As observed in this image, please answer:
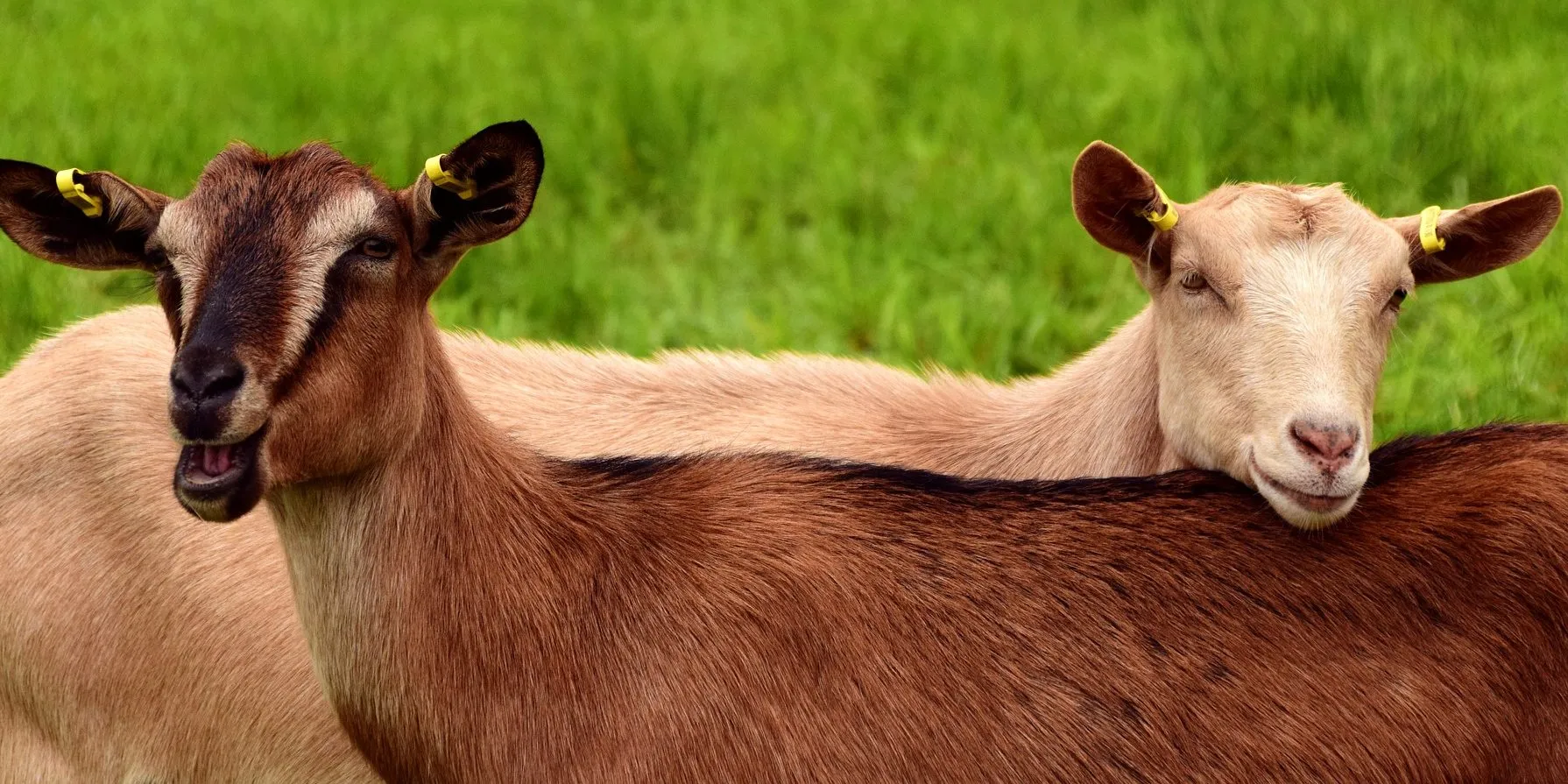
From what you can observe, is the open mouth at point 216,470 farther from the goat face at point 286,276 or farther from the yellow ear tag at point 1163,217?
the yellow ear tag at point 1163,217

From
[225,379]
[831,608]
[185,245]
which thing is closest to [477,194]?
[185,245]

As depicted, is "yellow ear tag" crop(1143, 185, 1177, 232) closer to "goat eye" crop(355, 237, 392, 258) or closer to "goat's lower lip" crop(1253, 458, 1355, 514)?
"goat's lower lip" crop(1253, 458, 1355, 514)

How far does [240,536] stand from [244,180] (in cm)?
133

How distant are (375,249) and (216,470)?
54 cm

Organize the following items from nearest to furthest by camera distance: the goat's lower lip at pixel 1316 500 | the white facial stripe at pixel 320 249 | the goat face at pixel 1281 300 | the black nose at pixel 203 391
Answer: the black nose at pixel 203 391 < the white facial stripe at pixel 320 249 < the goat's lower lip at pixel 1316 500 < the goat face at pixel 1281 300

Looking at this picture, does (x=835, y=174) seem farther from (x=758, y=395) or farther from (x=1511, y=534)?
(x=1511, y=534)

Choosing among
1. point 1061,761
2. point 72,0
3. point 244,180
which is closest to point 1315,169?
point 1061,761

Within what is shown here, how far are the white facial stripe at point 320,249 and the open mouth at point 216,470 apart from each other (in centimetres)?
17

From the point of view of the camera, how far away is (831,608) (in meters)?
3.87

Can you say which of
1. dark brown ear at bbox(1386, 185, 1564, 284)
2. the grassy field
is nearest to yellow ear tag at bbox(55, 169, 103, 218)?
dark brown ear at bbox(1386, 185, 1564, 284)

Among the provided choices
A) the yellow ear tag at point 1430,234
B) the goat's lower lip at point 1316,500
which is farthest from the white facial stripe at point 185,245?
the yellow ear tag at point 1430,234

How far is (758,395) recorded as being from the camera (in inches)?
214

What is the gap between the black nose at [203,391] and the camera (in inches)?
133

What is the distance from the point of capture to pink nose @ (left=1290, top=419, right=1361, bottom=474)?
154 inches
